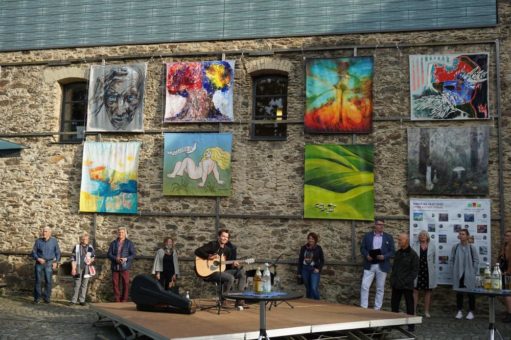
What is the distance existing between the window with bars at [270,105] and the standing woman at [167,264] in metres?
2.79

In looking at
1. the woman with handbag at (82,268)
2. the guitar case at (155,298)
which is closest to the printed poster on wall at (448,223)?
the guitar case at (155,298)

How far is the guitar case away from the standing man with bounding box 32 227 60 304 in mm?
3948

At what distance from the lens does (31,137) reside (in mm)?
12883

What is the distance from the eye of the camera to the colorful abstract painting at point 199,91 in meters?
11.8

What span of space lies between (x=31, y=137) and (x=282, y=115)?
224 inches

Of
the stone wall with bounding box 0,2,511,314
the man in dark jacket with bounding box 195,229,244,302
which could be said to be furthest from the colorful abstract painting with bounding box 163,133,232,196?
the man in dark jacket with bounding box 195,229,244,302

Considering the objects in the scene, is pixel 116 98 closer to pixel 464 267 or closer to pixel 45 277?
pixel 45 277

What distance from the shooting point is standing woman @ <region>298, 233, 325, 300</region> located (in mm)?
10258

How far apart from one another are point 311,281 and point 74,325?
408 centimetres

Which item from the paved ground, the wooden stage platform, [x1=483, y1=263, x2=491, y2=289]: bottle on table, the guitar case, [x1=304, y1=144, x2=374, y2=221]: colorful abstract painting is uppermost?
[x1=304, y1=144, x2=374, y2=221]: colorful abstract painting

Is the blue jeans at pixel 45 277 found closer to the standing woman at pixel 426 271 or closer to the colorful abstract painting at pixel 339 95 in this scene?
the colorful abstract painting at pixel 339 95

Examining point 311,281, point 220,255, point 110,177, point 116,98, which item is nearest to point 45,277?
point 110,177

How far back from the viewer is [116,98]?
1245 cm

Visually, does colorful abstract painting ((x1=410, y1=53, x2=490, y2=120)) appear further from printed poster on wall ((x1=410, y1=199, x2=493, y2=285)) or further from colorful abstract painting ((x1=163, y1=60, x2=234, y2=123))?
colorful abstract painting ((x1=163, y1=60, x2=234, y2=123))
